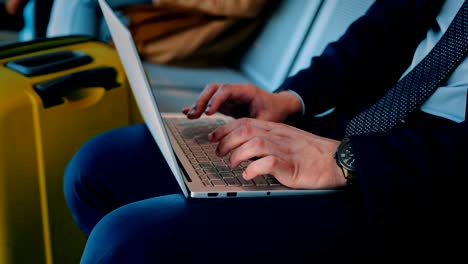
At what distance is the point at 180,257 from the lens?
64 centimetres

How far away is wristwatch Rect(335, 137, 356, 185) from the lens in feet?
2.30

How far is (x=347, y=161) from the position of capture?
2.31ft

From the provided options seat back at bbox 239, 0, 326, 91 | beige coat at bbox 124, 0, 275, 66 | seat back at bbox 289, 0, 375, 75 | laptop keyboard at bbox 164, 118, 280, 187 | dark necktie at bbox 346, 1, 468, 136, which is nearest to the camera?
laptop keyboard at bbox 164, 118, 280, 187

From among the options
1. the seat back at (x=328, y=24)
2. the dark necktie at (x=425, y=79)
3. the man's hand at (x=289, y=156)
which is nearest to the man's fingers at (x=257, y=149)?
the man's hand at (x=289, y=156)

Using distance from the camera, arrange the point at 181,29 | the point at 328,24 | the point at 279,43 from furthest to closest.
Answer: the point at 181,29 < the point at 279,43 < the point at 328,24

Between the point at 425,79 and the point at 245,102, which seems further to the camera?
the point at 245,102

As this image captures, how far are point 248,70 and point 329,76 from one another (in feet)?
2.94

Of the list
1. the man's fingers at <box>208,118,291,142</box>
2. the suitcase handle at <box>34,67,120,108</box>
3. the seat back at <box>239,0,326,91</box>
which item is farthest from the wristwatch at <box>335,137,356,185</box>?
the seat back at <box>239,0,326,91</box>

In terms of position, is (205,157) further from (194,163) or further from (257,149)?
(257,149)

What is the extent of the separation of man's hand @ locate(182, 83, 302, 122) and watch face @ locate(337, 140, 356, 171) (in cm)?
33

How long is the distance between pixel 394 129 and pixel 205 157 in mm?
301

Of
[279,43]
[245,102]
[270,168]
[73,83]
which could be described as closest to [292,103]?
[245,102]

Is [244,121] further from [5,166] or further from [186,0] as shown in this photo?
[186,0]

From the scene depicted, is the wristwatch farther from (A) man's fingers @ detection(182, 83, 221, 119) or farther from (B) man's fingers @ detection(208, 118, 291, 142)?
(A) man's fingers @ detection(182, 83, 221, 119)
